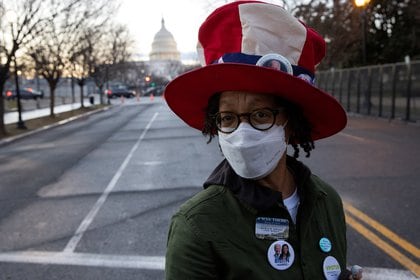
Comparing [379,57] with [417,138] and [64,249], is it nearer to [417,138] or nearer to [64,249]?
[417,138]

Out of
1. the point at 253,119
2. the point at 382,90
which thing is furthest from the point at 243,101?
the point at 382,90

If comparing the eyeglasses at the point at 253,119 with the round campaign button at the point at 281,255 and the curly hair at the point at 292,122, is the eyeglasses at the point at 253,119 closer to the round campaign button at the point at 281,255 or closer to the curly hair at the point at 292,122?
the curly hair at the point at 292,122

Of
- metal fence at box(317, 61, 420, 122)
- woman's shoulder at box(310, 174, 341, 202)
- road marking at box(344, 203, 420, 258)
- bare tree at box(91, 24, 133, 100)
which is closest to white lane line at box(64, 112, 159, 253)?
road marking at box(344, 203, 420, 258)

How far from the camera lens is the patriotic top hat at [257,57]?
60.7 inches

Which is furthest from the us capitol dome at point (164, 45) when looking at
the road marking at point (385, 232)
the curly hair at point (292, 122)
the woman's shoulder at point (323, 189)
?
the woman's shoulder at point (323, 189)

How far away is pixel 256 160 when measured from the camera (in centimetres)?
167

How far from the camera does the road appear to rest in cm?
474

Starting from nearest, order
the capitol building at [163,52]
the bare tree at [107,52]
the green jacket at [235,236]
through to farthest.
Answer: the green jacket at [235,236], the bare tree at [107,52], the capitol building at [163,52]

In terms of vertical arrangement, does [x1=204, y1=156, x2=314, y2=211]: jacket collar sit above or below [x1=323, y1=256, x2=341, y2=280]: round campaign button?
above

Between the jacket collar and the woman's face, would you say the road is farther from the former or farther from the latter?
the woman's face

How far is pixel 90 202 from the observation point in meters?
7.43

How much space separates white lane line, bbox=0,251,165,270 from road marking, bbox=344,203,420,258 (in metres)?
2.37

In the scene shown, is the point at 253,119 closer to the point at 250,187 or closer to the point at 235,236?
the point at 250,187

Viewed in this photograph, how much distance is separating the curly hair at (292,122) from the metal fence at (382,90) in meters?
18.0
